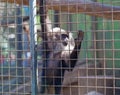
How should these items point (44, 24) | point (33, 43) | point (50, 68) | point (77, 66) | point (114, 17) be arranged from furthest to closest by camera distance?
point (77, 66) < point (50, 68) < point (44, 24) < point (114, 17) < point (33, 43)

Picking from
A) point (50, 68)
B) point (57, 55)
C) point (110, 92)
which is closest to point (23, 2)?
point (50, 68)

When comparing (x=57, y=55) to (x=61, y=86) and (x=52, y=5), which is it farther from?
(x=52, y=5)

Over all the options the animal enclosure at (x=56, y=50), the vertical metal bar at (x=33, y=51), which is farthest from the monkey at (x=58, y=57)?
the vertical metal bar at (x=33, y=51)

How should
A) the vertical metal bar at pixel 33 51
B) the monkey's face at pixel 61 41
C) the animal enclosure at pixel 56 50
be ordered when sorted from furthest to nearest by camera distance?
the monkey's face at pixel 61 41 < the animal enclosure at pixel 56 50 < the vertical metal bar at pixel 33 51

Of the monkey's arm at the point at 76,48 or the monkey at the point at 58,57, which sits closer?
the monkey's arm at the point at 76,48

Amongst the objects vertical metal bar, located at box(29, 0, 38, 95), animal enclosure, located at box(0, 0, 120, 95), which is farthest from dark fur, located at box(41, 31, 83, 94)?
vertical metal bar, located at box(29, 0, 38, 95)

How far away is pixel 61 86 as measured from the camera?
11.8ft

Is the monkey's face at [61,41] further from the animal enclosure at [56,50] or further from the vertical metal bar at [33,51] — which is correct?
the vertical metal bar at [33,51]

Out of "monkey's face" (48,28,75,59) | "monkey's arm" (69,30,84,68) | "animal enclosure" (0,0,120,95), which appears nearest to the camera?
"animal enclosure" (0,0,120,95)

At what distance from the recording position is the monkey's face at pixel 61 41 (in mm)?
3347

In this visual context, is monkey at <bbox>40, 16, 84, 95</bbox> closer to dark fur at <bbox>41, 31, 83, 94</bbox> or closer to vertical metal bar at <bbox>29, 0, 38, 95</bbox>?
dark fur at <bbox>41, 31, 83, 94</bbox>

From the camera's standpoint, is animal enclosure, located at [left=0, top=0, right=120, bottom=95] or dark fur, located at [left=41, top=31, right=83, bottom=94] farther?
dark fur, located at [left=41, top=31, right=83, bottom=94]

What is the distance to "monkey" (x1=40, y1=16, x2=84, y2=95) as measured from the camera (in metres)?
3.35

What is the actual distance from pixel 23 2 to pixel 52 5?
0.97 ft
